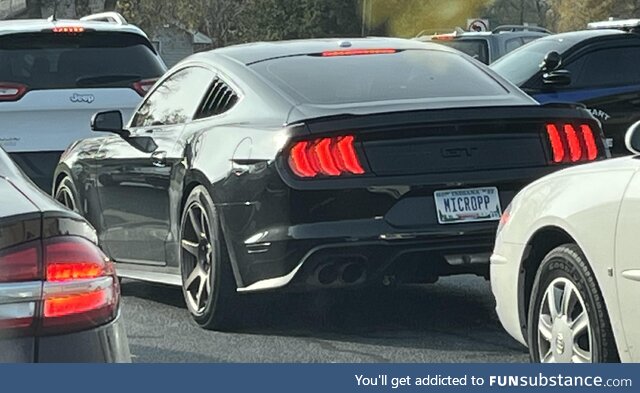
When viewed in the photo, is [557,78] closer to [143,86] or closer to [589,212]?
[143,86]

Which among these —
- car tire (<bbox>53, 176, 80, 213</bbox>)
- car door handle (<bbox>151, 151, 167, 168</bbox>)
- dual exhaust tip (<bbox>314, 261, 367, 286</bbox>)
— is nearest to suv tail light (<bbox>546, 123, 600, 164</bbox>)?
dual exhaust tip (<bbox>314, 261, 367, 286</bbox>)

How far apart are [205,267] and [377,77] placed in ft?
4.50

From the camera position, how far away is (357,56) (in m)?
8.46

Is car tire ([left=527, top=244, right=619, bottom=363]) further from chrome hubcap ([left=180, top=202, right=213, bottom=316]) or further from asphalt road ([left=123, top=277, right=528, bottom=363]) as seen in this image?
chrome hubcap ([left=180, top=202, right=213, bottom=316])

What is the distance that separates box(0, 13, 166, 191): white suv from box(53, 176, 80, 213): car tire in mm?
1072

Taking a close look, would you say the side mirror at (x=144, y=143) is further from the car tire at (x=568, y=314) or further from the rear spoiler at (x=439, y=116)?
the car tire at (x=568, y=314)

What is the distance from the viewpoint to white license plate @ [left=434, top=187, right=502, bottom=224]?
7.33m

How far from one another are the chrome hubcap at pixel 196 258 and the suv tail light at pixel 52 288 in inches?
149

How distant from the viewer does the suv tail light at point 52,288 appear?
3.77 m

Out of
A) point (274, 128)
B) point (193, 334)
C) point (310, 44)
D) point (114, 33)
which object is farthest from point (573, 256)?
point (114, 33)

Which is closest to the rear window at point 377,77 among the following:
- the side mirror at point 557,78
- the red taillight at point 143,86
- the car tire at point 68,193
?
the car tire at point 68,193

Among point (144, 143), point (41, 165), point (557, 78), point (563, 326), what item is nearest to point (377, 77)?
point (144, 143)

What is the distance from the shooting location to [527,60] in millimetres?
15281
